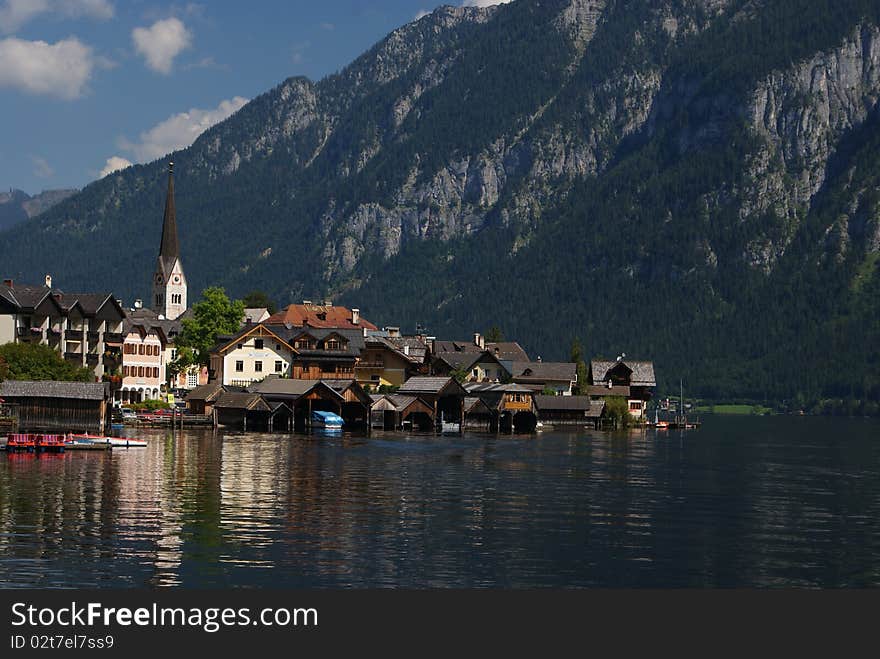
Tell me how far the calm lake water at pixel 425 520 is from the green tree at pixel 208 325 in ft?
251

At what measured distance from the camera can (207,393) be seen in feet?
560

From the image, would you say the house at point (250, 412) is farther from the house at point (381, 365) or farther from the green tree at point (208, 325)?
the green tree at point (208, 325)

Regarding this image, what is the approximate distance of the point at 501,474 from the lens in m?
96.7

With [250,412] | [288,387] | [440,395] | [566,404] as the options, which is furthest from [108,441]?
[566,404]

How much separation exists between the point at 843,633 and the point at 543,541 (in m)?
20.2

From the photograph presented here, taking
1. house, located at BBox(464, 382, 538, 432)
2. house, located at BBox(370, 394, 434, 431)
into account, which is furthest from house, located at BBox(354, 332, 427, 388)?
house, located at BBox(370, 394, 434, 431)

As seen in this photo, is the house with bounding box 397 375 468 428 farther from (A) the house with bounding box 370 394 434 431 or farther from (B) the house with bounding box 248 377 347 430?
(B) the house with bounding box 248 377 347 430

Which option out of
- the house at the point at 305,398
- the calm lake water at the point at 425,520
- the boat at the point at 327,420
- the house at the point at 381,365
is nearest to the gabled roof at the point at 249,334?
the house at the point at 381,365

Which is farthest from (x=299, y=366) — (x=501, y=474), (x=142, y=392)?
(x=501, y=474)

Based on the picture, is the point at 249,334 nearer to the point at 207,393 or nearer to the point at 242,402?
the point at 207,393

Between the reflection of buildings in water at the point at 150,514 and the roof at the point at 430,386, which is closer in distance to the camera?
the reflection of buildings in water at the point at 150,514

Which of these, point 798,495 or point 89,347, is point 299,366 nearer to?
point 89,347

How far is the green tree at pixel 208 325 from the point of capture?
635 ft

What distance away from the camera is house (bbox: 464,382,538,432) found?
177m
